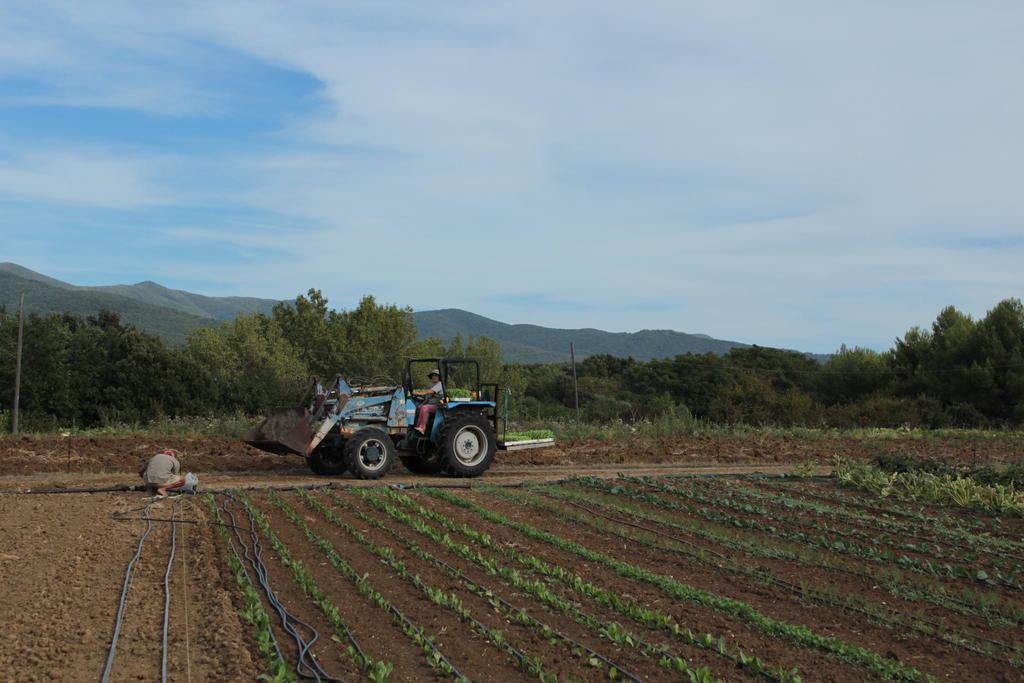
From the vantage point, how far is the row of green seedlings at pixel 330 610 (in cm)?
622

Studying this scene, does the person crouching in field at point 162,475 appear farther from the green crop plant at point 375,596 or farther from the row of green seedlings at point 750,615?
the row of green seedlings at point 750,615

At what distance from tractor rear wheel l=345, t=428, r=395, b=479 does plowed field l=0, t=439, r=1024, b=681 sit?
90 cm

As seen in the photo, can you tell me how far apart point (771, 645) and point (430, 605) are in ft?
9.19

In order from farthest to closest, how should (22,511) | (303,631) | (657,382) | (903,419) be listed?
(657,382)
(903,419)
(22,511)
(303,631)

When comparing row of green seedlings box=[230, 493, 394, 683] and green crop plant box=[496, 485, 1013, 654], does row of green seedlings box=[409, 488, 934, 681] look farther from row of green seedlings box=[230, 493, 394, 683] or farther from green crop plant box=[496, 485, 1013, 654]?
row of green seedlings box=[230, 493, 394, 683]

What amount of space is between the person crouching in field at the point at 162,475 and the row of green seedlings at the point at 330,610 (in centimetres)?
259

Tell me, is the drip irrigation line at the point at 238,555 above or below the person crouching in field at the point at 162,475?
below

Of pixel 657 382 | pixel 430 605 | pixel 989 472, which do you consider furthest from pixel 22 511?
pixel 657 382

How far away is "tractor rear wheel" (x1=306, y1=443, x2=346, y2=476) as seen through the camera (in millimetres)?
16109

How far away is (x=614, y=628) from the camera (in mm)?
6988

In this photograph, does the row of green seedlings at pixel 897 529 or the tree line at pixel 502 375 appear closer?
the row of green seedlings at pixel 897 529

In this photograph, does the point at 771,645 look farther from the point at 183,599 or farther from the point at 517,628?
the point at 183,599

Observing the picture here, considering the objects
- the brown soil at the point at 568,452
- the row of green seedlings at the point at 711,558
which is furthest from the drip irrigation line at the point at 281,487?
the brown soil at the point at 568,452

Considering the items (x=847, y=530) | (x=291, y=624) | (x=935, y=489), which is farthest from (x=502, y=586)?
(x=935, y=489)
